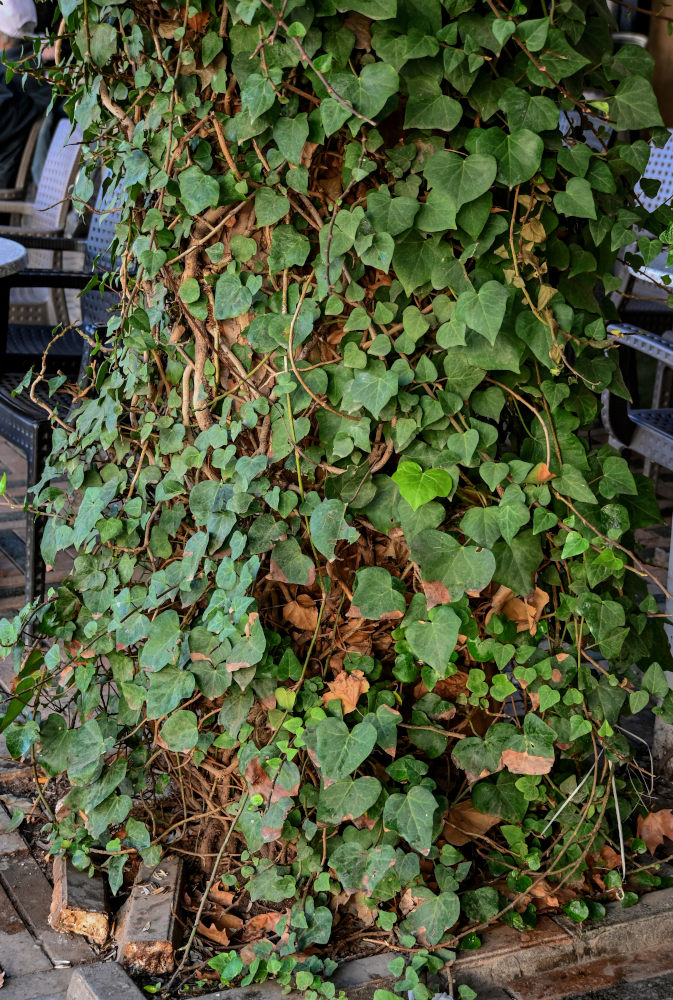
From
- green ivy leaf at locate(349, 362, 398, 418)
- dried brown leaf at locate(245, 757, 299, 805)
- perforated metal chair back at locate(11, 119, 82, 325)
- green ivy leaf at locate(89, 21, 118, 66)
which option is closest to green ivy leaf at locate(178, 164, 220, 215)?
green ivy leaf at locate(89, 21, 118, 66)

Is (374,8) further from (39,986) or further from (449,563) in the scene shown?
(39,986)

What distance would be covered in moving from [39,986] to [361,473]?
2.96 feet

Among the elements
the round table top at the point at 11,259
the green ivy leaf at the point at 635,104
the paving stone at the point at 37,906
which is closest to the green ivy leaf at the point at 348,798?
the paving stone at the point at 37,906

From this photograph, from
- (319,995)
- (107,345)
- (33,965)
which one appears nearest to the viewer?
(319,995)

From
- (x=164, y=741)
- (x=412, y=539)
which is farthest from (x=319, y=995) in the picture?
(x=412, y=539)

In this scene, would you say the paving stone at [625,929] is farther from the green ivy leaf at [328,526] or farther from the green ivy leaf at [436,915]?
the green ivy leaf at [328,526]

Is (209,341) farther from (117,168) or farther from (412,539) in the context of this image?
(412,539)

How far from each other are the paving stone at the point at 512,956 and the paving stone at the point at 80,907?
0.56m

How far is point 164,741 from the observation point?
1657 mm

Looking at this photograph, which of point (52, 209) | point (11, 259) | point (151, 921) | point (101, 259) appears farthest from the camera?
point (52, 209)

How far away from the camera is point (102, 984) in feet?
4.95

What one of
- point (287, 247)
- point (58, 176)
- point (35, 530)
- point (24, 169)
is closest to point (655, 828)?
point (287, 247)

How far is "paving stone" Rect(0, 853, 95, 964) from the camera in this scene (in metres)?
1.66

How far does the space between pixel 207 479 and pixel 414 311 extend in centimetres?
42
